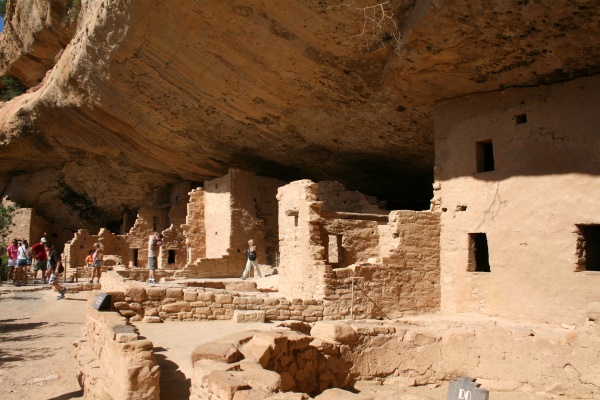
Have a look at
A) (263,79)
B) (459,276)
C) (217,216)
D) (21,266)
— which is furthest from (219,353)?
(21,266)

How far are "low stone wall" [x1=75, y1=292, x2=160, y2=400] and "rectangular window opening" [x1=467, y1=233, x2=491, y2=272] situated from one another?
640 centimetres

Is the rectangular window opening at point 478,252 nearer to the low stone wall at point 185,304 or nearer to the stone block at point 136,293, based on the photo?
the low stone wall at point 185,304

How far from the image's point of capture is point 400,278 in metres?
10.4

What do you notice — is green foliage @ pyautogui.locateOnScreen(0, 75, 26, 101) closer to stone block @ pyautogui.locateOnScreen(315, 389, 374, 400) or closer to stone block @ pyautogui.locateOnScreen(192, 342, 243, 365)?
stone block @ pyautogui.locateOnScreen(192, 342, 243, 365)

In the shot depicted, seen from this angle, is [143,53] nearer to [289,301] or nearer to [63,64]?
[63,64]

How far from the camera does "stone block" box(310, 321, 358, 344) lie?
20.9ft

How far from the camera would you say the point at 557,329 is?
324 inches

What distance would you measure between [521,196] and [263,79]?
5.57m

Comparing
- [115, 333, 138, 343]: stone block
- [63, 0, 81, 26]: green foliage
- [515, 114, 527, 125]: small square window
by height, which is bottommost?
[115, 333, 138, 343]: stone block

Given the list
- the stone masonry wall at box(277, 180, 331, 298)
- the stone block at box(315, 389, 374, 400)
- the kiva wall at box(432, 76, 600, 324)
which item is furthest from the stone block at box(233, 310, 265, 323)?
the kiva wall at box(432, 76, 600, 324)

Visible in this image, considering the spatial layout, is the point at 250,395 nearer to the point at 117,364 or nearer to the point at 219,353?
the point at 219,353

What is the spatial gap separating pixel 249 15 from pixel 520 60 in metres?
4.67

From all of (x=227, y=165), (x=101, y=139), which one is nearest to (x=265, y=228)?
(x=227, y=165)

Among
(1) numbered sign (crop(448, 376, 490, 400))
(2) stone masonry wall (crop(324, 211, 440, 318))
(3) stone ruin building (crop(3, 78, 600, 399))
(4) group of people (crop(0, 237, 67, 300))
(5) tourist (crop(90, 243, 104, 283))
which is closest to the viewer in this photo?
(1) numbered sign (crop(448, 376, 490, 400))
